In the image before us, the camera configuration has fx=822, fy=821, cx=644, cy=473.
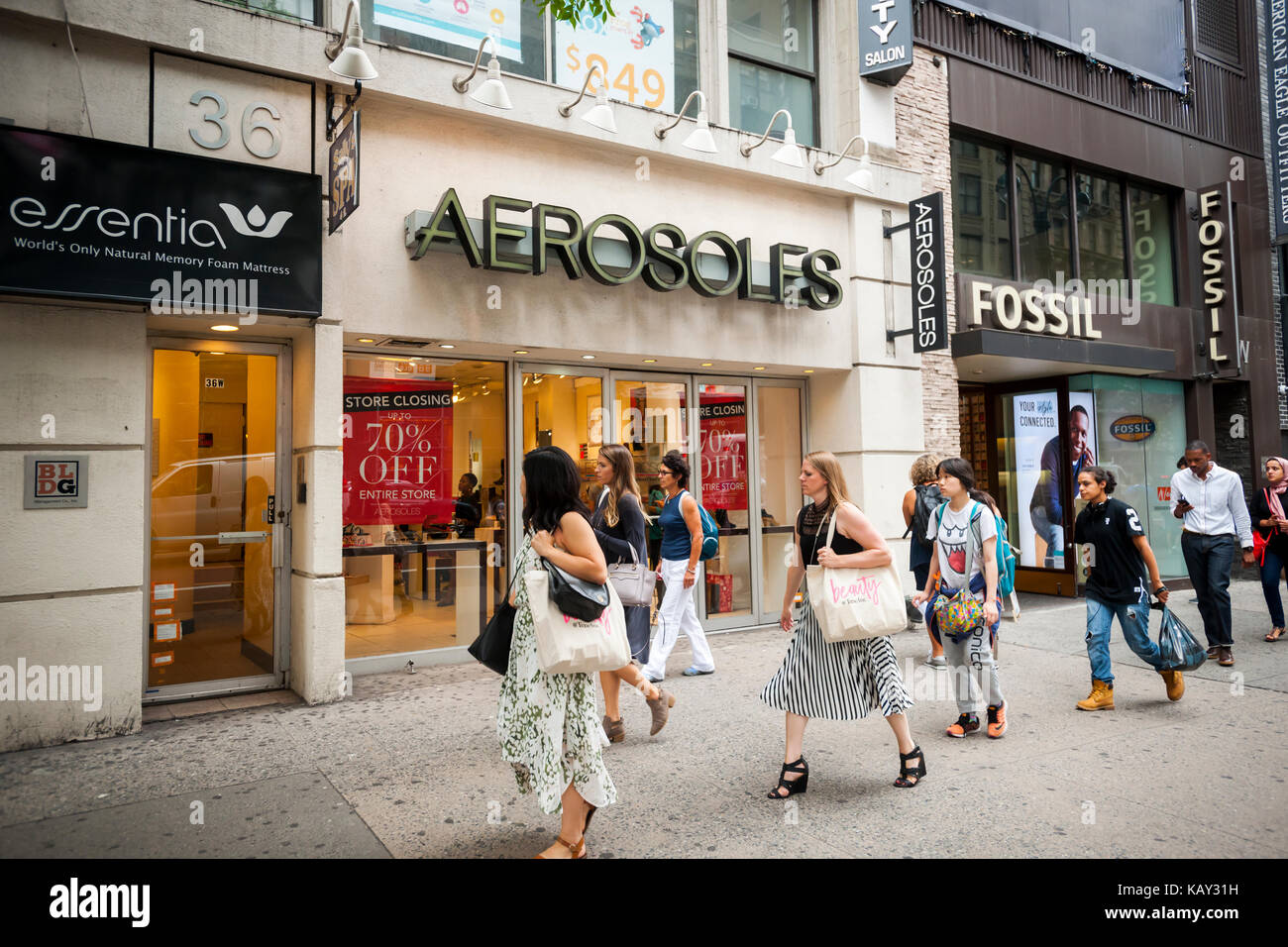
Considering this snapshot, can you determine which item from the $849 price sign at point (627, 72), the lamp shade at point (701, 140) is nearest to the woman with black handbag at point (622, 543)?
the lamp shade at point (701, 140)

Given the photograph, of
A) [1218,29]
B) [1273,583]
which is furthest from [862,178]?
[1218,29]

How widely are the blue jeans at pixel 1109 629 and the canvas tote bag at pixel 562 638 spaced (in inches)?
166

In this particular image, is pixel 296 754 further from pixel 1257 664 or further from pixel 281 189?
pixel 1257 664

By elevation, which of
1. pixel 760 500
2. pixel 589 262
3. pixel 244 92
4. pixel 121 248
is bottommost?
pixel 760 500

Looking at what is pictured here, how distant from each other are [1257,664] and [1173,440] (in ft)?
22.5

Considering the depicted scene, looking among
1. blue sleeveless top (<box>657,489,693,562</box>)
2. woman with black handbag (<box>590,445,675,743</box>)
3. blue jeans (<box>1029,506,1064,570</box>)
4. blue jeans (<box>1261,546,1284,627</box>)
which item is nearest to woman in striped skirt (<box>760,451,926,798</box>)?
woman with black handbag (<box>590,445,675,743</box>)

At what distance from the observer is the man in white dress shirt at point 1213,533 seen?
25.5 ft

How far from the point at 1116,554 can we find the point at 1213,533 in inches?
119

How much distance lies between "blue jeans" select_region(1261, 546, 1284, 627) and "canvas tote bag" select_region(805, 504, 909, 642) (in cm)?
644

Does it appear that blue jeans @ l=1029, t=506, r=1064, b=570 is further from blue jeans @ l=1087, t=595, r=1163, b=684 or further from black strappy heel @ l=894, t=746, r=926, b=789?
black strappy heel @ l=894, t=746, r=926, b=789

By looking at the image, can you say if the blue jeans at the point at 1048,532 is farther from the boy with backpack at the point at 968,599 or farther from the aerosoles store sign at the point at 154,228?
the aerosoles store sign at the point at 154,228

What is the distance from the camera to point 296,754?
5.23 metres
